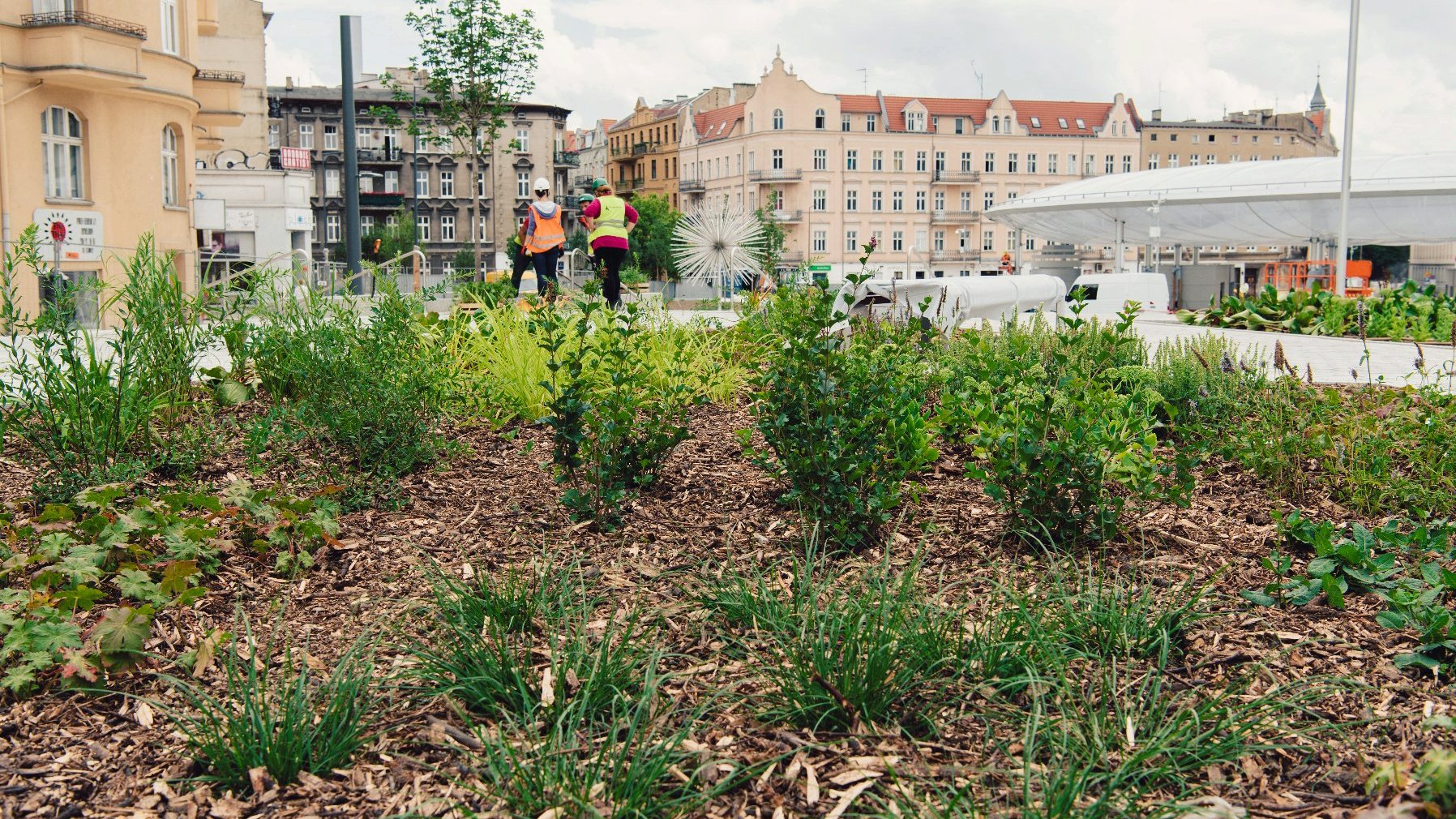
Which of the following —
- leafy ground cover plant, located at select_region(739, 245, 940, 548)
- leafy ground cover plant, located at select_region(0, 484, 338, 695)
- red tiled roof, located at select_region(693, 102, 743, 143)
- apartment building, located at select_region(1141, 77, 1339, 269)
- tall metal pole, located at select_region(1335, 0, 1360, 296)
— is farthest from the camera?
apartment building, located at select_region(1141, 77, 1339, 269)

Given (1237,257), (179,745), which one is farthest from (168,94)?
(1237,257)

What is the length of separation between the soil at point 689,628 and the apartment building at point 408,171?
80.7 metres

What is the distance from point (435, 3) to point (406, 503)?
37786mm

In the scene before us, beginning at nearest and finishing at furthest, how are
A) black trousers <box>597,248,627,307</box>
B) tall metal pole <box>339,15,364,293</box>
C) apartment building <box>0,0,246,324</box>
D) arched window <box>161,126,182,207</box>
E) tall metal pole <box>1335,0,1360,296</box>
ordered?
1. black trousers <box>597,248,627,307</box>
2. tall metal pole <box>339,15,364,293</box>
3. apartment building <box>0,0,246,324</box>
4. tall metal pole <box>1335,0,1360,296</box>
5. arched window <box>161,126,182,207</box>

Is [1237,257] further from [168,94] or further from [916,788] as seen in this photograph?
[916,788]

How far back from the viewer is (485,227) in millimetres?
86375

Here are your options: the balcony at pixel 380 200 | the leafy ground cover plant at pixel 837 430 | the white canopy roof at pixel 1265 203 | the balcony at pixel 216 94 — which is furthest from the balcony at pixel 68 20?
the balcony at pixel 380 200

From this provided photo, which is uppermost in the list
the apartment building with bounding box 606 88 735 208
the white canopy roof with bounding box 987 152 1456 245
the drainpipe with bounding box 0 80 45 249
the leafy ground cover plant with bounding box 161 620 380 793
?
the apartment building with bounding box 606 88 735 208

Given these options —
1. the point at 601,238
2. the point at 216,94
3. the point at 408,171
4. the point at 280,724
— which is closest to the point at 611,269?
the point at 601,238

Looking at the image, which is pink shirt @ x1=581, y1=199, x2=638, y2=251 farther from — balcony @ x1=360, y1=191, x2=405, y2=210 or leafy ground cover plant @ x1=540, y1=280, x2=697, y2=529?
balcony @ x1=360, y1=191, x2=405, y2=210

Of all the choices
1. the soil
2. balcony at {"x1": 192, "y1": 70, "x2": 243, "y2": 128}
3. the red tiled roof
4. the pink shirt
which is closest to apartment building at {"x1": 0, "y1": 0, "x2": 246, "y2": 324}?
balcony at {"x1": 192, "y1": 70, "x2": 243, "y2": 128}

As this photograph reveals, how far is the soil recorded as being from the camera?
253 cm

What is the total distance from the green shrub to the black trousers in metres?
6.65

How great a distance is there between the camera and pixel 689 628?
3.35m
